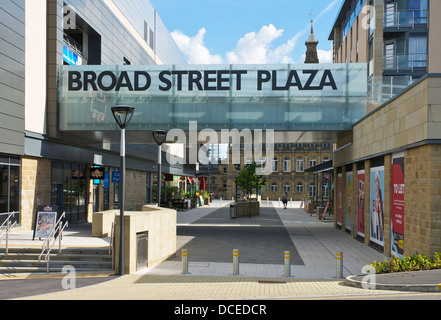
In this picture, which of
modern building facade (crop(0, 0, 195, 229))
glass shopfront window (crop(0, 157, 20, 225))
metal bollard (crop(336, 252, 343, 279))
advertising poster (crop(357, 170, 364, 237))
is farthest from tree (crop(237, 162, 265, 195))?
metal bollard (crop(336, 252, 343, 279))

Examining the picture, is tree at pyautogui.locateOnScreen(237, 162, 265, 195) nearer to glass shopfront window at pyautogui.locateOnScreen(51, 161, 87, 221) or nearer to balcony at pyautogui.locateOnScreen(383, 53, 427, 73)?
balcony at pyautogui.locateOnScreen(383, 53, 427, 73)

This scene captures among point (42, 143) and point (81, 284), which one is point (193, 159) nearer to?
point (42, 143)

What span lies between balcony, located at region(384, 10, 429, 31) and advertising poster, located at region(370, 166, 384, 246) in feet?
60.5

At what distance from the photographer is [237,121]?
2352 centimetres

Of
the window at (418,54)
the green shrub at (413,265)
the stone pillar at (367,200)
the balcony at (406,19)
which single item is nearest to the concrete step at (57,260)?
the green shrub at (413,265)

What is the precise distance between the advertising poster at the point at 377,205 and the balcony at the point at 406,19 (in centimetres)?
1845

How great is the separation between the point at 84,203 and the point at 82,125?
734 centimetres

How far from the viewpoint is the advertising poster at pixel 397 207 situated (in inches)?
613

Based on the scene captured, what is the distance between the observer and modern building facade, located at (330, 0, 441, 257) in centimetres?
1292

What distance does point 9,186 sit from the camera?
2130 centimetres

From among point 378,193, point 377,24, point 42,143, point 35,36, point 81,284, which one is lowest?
point 81,284

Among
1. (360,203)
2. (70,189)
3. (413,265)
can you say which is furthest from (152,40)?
(413,265)
